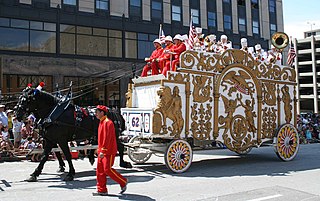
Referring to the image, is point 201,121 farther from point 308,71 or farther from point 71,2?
point 308,71

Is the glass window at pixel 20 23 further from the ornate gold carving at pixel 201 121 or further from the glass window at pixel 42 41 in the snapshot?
the ornate gold carving at pixel 201 121

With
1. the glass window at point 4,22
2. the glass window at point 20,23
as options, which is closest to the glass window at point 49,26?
the glass window at point 20,23

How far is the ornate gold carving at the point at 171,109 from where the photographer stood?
8.36m

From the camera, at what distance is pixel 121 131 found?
902cm

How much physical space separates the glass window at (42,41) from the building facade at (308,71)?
34.5 metres

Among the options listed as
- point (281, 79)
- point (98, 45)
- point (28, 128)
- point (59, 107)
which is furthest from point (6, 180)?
point (98, 45)

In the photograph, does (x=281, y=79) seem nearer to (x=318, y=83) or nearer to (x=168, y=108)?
(x=168, y=108)

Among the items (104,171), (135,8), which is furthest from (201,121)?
(135,8)

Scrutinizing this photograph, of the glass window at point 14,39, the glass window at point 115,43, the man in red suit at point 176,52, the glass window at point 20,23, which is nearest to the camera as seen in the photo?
the man in red suit at point 176,52

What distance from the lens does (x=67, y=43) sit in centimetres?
2483

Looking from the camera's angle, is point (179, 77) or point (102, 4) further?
point (102, 4)

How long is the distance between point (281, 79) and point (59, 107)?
6.70 meters

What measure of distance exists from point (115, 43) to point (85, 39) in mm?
2419

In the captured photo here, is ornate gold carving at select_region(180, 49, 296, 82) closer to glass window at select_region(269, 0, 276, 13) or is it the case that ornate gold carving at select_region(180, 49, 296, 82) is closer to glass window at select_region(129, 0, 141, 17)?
glass window at select_region(129, 0, 141, 17)
